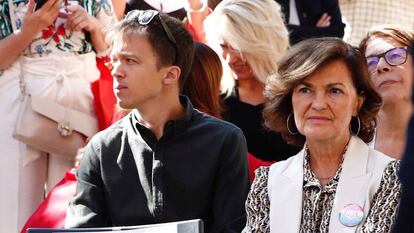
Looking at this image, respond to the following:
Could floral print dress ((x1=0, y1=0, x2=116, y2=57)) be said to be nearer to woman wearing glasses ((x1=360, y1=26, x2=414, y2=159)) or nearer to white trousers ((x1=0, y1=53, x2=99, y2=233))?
white trousers ((x1=0, y1=53, x2=99, y2=233))

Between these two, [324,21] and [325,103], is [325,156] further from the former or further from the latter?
[324,21]

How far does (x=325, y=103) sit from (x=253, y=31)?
5.64 feet

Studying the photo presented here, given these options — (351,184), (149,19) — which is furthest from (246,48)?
(351,184)

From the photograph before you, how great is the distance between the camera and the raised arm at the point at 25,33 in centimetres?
482

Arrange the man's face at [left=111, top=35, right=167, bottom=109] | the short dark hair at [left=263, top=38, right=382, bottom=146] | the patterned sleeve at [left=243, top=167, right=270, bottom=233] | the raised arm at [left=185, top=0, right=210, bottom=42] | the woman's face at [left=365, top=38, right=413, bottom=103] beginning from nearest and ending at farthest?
the patterned sleeve at [left=243, top=167, right=270, bottom=233]
the short dark hair at [left=263, top=38, right=382, bottom=146]
the man's face at [left=111, top=35, right=167, bottom=109]
the woman's face at [left=365, top=38, right=413, bottom=103]
the raised arm at [left=185, top=0, right=210, bottom=42]

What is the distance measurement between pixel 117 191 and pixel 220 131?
0.49 meters

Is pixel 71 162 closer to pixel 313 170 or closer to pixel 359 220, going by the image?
pixel 313 170

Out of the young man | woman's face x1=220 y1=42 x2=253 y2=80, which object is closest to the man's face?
the young man

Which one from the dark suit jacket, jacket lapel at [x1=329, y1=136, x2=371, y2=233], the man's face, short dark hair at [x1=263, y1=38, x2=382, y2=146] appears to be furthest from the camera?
the dark suit jacket

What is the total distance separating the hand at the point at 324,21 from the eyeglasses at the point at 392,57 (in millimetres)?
1831

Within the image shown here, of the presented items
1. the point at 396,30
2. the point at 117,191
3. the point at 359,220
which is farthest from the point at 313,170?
the point at 396,30

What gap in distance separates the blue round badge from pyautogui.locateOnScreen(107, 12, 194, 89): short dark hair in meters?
1.12

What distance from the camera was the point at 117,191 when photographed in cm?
395

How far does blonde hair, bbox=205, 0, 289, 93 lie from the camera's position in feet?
17.0
